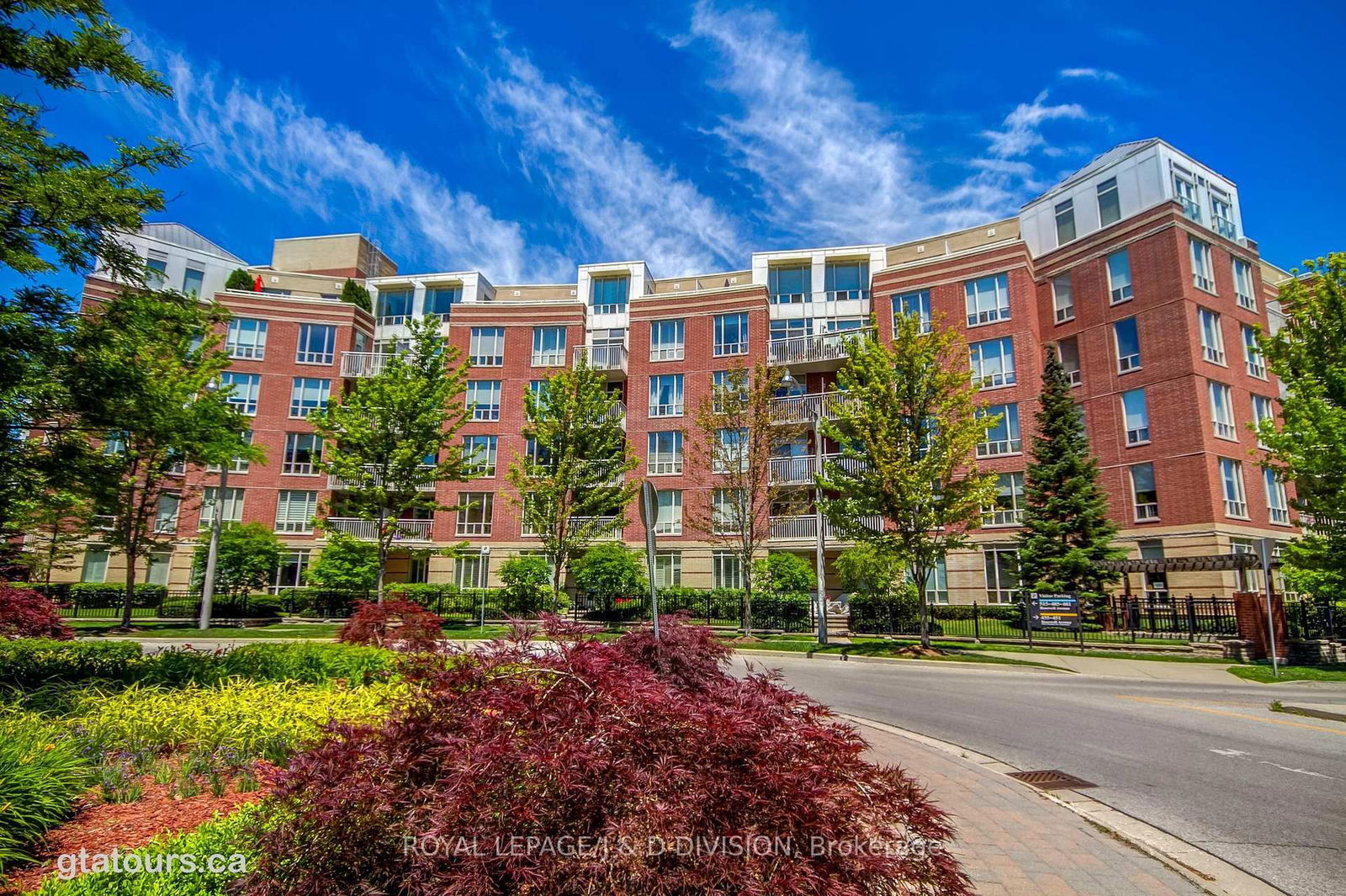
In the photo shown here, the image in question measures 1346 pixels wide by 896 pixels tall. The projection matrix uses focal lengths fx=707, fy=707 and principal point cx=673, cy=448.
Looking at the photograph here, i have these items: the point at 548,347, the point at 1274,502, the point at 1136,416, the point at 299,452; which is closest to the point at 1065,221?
the point at 1136,416

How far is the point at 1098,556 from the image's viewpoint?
29531mm

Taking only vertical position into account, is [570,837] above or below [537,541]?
below

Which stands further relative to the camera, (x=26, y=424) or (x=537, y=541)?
(x=537, y=541)

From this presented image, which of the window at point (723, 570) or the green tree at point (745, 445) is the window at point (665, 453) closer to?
the window at point (723, 570)

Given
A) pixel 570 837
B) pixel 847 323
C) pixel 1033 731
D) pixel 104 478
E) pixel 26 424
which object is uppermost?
pixel 847 323

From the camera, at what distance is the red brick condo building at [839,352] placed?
103 feet

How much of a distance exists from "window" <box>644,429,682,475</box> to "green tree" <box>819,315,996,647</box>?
16.0 meters

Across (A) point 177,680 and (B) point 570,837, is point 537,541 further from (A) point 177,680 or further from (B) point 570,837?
(B) point 570,837

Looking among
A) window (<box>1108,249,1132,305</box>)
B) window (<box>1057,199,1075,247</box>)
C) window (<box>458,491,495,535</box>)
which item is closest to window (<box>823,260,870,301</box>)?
window (<box>1057,199,1075,247</box>)

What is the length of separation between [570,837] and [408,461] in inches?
987

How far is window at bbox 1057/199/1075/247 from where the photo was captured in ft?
123

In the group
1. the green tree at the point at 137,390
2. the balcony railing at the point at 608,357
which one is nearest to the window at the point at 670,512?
the balcony railing at the point at 608,357

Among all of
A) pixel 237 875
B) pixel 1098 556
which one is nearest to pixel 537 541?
pixel 1098 556

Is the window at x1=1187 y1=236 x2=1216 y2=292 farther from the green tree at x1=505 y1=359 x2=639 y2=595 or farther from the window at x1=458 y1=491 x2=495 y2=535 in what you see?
the window at x1=458 y1=491 x2=495 y2=535
